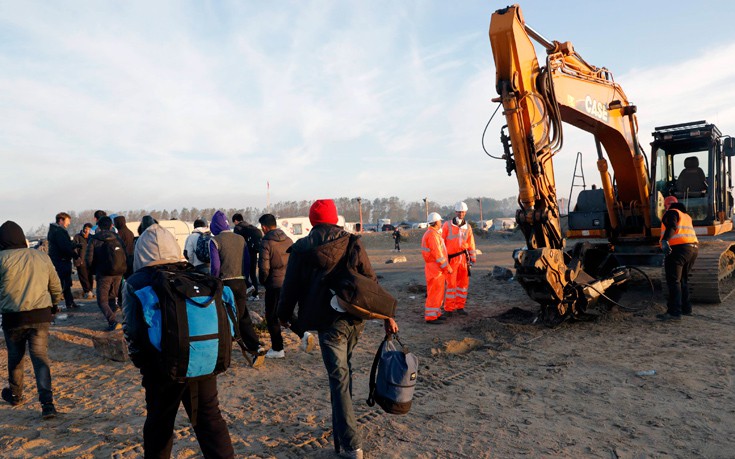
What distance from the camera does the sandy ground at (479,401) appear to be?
373 centimetres

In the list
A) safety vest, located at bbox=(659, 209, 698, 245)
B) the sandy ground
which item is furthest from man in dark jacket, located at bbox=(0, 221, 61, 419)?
safety vest, located at bbox=(659, 209, 698, 245)

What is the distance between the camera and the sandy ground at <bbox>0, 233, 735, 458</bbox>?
147 inches

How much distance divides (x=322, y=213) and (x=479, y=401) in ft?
7.74

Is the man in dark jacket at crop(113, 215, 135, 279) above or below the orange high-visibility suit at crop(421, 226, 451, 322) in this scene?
above

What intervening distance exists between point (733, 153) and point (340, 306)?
924cm

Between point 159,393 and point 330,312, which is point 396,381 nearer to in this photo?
point 330,312

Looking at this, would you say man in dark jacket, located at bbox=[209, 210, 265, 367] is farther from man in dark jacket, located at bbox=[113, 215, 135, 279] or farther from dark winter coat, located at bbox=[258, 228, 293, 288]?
man in dark jacket, located at bbox=[113, 215, 135, 279]

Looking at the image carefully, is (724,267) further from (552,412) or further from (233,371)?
(233,371)

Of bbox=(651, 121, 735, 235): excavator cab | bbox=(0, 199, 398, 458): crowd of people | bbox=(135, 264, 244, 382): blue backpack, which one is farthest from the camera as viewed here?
bbox=(651, 121, 735, 235): excavator cab

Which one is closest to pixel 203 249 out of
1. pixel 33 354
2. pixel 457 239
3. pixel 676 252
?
pixel 33 354

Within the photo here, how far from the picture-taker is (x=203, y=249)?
6129 mm

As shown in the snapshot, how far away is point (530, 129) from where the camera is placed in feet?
21.7

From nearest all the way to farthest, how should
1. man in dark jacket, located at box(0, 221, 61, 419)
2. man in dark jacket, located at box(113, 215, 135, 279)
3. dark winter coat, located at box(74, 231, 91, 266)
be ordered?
1. man in dark jacket, located at box(0, 221, 61, 419)
2. man in dark jacket, located at box(113, 215, 135, 279)
3. dark winter coat, located at box(74, 231, 91, 266)

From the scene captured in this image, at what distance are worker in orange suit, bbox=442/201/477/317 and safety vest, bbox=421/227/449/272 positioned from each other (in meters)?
0.48
